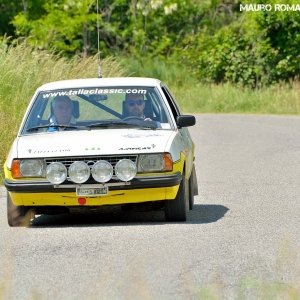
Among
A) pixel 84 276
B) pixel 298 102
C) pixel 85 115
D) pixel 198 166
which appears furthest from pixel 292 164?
pixel 298 102

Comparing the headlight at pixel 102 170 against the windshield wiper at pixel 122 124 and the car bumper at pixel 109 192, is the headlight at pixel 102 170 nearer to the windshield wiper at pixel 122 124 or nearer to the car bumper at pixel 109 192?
the car bumper at pixel 109 192

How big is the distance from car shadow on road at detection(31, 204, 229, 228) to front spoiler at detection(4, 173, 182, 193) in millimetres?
588

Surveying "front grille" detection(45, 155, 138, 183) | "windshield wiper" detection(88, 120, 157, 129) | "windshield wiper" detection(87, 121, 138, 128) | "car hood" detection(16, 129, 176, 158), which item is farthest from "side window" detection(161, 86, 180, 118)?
"front grille" detection(45, 155, 138, 183)

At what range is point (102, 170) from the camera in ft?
37.4

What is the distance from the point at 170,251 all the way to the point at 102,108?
10.6 feet

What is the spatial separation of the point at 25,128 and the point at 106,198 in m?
1.50

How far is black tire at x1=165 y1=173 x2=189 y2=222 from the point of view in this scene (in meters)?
11.7

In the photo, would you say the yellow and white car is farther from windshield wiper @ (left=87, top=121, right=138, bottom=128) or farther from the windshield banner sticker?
the windshield banner sticker

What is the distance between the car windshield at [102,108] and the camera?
40.8 ft

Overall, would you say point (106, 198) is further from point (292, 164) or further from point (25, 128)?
point (292, 164)

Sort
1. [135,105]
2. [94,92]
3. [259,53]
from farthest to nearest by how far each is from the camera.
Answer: [259,53]
[94,92]
[135,105]

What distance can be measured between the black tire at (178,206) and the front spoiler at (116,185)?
0.78 feet

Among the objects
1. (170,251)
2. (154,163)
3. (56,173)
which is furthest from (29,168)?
(170,251)

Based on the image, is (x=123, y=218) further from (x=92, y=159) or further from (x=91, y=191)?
(x=92, y=159)
